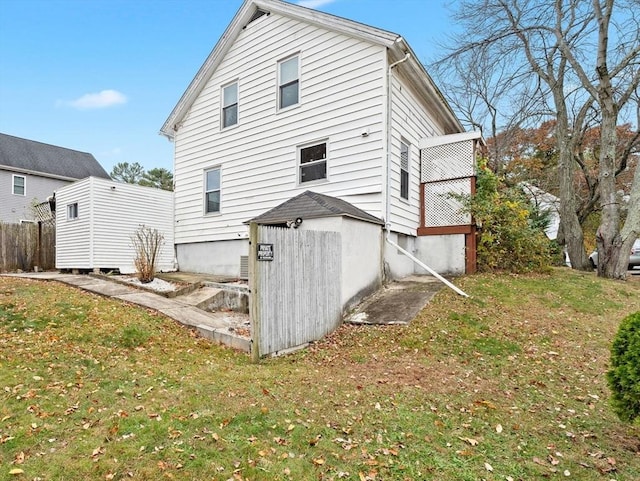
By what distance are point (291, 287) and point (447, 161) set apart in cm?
684

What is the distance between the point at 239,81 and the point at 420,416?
11388 mm

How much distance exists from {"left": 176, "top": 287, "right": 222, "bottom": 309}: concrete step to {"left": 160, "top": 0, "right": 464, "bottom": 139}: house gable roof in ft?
23.8

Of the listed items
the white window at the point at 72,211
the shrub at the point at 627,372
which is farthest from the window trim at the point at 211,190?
the shrub at the point at 627,372

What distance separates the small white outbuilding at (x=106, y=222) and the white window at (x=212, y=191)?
1919mm

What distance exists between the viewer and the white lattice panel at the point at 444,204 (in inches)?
390

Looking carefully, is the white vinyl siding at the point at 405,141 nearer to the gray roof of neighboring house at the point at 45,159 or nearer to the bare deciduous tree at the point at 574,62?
the bare deciduous tree at the point at 574,62

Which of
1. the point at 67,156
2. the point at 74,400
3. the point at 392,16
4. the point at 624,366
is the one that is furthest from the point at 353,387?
the point at 67,156

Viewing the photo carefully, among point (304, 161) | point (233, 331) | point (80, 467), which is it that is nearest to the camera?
point (80, 467)

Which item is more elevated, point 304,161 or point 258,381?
point 304,161

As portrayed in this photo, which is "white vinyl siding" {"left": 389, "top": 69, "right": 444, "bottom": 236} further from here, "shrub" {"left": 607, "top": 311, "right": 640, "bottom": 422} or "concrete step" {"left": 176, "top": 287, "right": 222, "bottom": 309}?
"shrub" {"left": 607, "top": 311, "right": 640, "bottom": 422}

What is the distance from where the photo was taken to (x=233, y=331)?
6.55 m

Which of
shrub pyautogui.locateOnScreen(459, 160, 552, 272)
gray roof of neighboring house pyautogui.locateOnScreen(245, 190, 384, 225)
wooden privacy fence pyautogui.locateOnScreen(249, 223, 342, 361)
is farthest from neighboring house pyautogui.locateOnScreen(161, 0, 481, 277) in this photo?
wooden privacy fence pyautogui.locateOnScreen(249, 223, 342, 361)

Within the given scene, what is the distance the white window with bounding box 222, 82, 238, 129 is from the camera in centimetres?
1202

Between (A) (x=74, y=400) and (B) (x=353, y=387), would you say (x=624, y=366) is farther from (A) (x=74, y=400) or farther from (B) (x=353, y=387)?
(A) (x=74, y=400)
